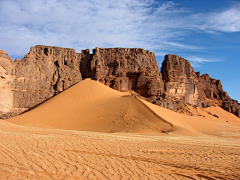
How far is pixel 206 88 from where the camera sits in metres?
46.7

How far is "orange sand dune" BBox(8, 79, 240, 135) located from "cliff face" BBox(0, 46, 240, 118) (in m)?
4.60

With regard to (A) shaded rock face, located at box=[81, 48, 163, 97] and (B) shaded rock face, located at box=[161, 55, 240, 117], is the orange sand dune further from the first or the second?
(B) shaded rock face, located at box=[161, 55, 240, 117]

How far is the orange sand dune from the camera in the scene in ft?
59.5

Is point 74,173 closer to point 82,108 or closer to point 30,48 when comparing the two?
point 82,108

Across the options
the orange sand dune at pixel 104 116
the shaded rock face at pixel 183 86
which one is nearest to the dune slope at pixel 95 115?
the orange sand dune at pixel 104 116

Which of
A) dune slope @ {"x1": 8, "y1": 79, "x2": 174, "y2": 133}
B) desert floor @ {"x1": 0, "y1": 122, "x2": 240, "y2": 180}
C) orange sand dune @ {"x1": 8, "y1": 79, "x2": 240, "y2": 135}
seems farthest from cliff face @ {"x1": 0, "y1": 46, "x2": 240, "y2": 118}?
Result: desert floor @ {"x1": 0, "y1": 122, "x2": 240, "y2": 180}

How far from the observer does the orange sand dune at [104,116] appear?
1812cm

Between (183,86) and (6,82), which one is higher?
(183,86)

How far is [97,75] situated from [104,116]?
14765 millimetres

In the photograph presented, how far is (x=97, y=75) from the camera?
3428 cm

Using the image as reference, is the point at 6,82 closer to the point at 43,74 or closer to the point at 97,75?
the point at 43,74

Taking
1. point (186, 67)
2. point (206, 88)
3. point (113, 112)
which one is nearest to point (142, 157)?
point (113, 112)

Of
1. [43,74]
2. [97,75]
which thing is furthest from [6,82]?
[97,75]

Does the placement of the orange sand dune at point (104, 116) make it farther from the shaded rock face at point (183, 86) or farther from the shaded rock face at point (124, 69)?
the shaded rock face at point (183, 86)
